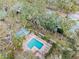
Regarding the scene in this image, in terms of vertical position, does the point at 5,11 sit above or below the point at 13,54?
above

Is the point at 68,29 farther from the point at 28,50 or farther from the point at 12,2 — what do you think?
the point at 12,2

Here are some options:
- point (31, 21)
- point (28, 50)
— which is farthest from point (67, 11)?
point (28, 50)

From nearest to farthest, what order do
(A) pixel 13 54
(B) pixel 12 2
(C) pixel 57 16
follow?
1. (A) pixel 13 54
2. (C) pixel 57 16
3. (B) pixel 12 2

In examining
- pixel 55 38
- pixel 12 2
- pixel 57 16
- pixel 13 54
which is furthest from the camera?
pixel 12 2

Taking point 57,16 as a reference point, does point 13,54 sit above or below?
below

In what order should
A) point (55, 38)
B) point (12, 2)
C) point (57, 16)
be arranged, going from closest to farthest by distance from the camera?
point (55, 38), point (57, 16), point (12, 2)


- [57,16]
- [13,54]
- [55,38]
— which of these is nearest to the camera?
[13,54]

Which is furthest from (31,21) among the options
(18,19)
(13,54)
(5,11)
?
(13,54)

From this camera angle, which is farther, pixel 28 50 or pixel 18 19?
pixel 18 19

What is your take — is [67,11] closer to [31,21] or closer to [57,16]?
[57,16]
